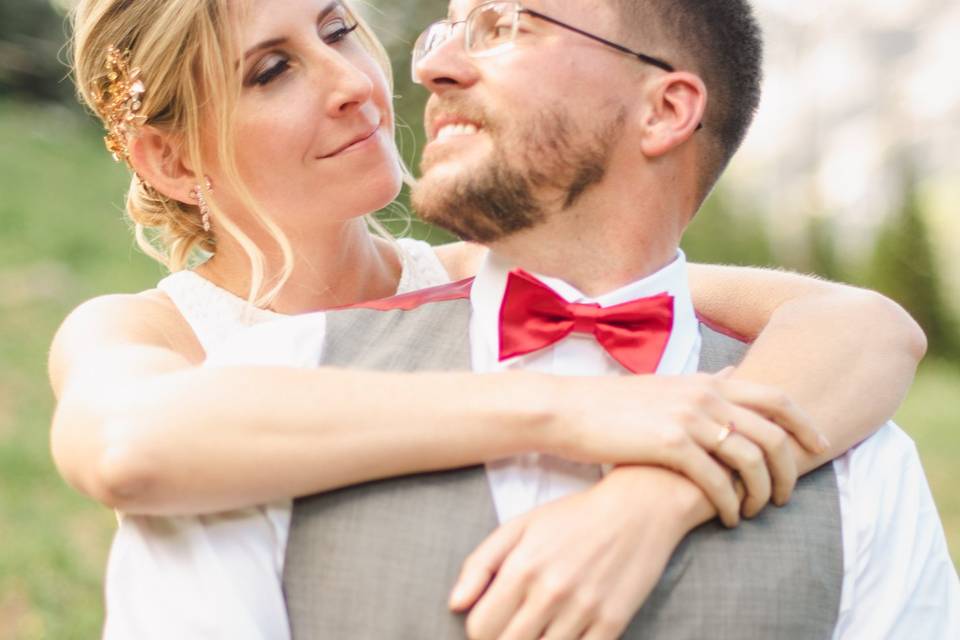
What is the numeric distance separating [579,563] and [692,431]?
243mm

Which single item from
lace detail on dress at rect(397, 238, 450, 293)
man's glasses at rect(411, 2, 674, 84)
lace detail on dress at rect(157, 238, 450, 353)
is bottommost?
lace detail on dress at rect(397, 238, 450, 293)

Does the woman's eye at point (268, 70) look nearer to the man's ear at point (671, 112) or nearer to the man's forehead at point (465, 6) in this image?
the man's forehead at point (465, 6)

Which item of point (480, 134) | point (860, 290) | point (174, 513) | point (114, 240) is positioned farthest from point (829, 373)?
point (114, 240)

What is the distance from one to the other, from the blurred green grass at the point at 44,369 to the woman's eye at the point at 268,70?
1021 mm

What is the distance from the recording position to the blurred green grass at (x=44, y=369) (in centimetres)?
490

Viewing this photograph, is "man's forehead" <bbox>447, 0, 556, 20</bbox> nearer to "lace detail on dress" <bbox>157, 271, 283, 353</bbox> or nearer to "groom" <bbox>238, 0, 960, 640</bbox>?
"groom" <bbox>238, 0, 960, 640</bbox>

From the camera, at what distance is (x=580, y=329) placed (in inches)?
81.0

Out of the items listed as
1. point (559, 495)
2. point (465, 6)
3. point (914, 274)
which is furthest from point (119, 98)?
point (914, 274)

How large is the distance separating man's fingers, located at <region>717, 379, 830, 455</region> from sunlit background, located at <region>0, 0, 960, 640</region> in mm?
4472

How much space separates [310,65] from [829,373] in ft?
4.42

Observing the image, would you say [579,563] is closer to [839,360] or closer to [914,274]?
[839,360]

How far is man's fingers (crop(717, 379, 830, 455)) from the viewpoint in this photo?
185 cm

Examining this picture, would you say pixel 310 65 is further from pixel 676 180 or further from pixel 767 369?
pixel 767 369

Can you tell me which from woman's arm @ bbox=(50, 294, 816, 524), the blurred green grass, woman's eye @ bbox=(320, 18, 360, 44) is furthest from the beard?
the blurred green grass
